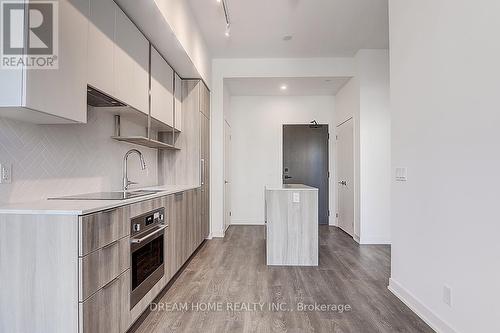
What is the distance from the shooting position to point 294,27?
3857 millimetres

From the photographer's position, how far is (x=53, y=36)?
4.89 feet

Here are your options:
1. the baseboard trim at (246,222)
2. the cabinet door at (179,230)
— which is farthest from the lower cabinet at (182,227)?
Result: the baseboard trim at (246,222)

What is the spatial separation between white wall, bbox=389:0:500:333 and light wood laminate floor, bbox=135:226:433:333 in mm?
329

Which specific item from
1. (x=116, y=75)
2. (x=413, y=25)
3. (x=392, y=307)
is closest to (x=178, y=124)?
(x=116, y=75)

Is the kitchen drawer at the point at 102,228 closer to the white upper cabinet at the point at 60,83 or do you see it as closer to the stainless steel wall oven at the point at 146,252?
the stainless steel wall oven at the point at 146,252

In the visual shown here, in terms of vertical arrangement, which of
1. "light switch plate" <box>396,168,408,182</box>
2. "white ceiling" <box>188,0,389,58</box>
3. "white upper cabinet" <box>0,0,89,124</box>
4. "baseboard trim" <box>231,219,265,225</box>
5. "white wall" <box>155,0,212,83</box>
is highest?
"white ceiling" <box>188,0,389,58</box>

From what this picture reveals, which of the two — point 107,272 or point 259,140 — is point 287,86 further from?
point 107,272

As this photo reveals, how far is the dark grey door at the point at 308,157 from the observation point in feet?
20.0

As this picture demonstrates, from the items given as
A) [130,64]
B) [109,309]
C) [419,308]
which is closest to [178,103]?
[130,64]

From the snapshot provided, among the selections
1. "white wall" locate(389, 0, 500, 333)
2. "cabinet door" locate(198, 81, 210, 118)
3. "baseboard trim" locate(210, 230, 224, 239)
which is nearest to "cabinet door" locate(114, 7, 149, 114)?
"cabinet door" locate(198, 81, 210, 118)

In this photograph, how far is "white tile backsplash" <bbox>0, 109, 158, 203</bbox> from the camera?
5.61 ft

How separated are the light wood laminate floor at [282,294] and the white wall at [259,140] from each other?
2065 millimetres

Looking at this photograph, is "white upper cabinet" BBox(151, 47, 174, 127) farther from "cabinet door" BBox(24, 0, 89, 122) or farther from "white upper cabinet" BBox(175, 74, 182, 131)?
"cabinet door" BBox(24, 0, 89, 122)

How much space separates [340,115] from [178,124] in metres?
3.35
